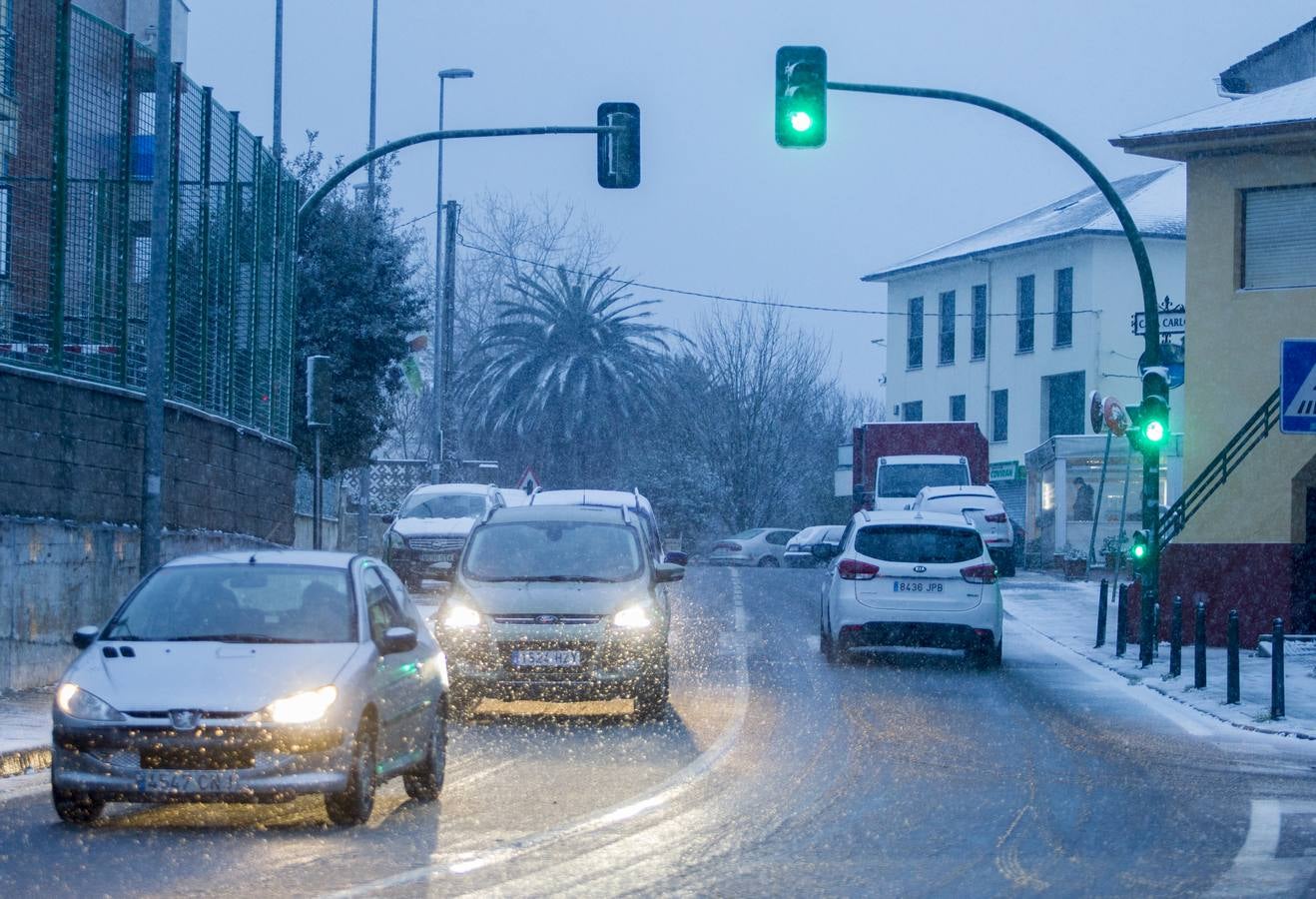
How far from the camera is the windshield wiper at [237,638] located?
1034 cm

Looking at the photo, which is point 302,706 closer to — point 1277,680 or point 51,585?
point 51,585

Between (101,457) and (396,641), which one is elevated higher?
(101,457)

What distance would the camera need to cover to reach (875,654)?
23250mm

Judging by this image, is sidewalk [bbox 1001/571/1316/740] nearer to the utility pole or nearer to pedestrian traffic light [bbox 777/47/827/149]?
pedestrian traffic light [bbox 777/47/827/149]

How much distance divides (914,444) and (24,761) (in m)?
33.8

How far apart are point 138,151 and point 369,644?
10.8 m

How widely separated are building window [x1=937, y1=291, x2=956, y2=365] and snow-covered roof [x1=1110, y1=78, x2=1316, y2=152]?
141 feet

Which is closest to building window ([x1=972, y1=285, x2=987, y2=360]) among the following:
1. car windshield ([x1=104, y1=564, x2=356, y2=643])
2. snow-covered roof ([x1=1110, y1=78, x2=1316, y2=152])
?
snow-covered roof ([x1=1110, y1=78, x2=1316, y2=152])

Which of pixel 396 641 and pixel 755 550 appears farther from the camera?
pixel 755 550

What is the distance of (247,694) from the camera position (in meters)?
9.62

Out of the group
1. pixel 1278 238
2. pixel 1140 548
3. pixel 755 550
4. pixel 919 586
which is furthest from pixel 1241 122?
pixel 755 550

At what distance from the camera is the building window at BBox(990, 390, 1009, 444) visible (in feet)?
221

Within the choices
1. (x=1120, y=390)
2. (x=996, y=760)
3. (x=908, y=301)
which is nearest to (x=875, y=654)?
(x=996, y=760)

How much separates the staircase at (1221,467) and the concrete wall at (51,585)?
13.0 meters
